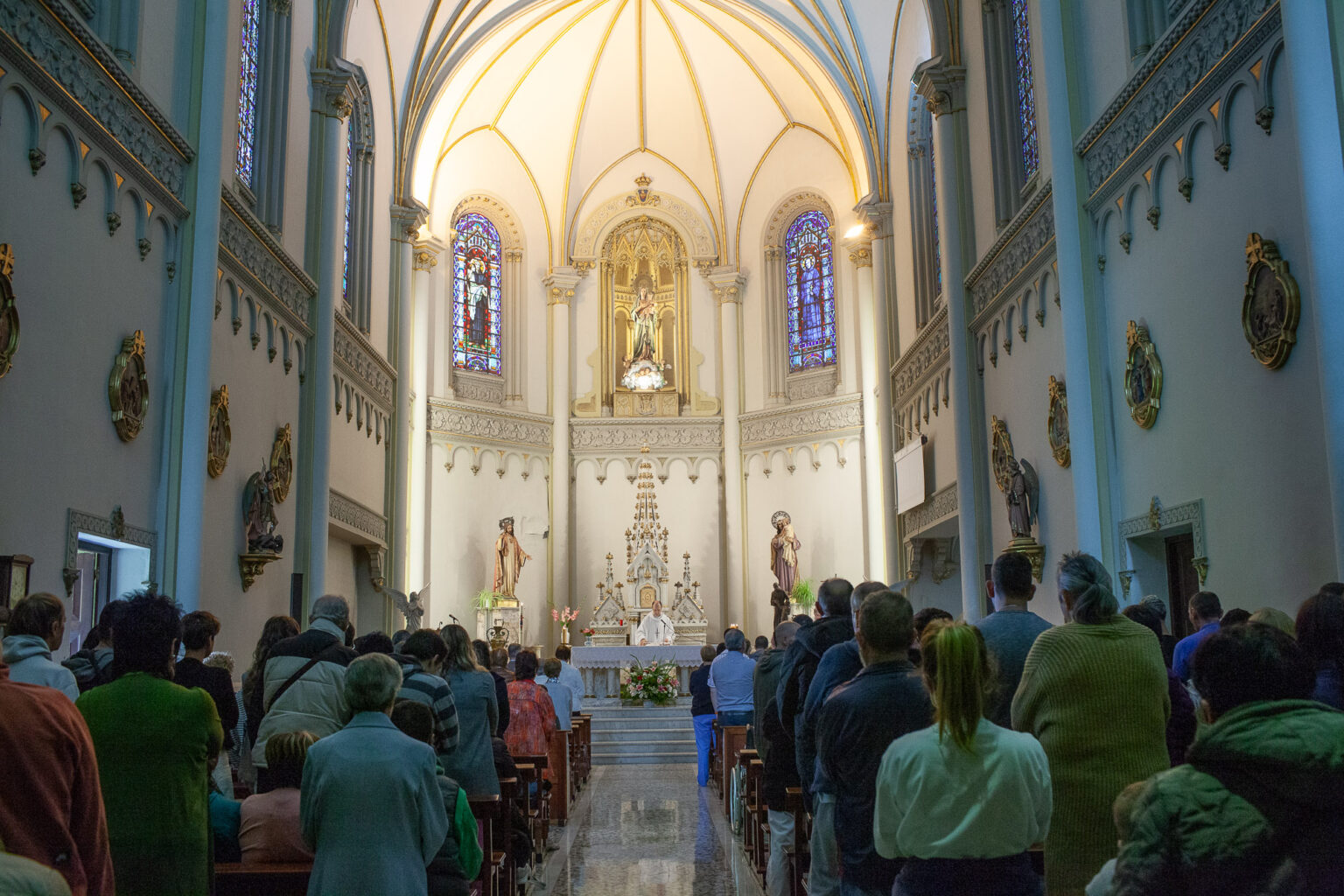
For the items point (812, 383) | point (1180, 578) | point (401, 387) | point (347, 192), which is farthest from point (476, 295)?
point (1180, 578)

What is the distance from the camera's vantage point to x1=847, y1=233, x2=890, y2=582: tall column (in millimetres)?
21312

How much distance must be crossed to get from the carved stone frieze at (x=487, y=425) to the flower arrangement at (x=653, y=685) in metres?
6.99

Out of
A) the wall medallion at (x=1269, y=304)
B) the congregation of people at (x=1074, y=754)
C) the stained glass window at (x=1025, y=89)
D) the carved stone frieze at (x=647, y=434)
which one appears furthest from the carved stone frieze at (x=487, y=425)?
the congregation of people at (x=1074, y=754)

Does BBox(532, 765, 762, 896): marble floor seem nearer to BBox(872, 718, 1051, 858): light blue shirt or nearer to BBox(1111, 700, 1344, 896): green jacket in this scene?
BBox(872, 718, 1051, 858): light blue shirt

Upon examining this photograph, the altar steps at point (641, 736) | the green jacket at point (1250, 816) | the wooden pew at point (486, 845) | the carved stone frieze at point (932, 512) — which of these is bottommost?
the altar steps at point (641, 736)

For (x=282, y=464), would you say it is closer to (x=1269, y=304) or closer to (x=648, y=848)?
(x=648, y=848)

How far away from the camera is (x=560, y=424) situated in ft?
80.5

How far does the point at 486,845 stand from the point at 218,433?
6519 millimetres

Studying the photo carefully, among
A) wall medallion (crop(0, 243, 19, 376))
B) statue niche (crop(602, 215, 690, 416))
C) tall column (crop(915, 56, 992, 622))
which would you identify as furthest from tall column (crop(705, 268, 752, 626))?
wall medallion (crop(0, 243, 19, 376))

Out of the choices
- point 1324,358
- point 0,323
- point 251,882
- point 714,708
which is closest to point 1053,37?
point 1324,358

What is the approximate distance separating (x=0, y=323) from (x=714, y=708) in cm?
812

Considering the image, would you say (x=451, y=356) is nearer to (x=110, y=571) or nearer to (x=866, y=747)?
(x=110, y=571)

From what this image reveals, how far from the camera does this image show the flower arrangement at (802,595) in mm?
21312

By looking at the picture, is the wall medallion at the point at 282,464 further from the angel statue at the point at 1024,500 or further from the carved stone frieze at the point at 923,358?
the carved stone frieze at the point at 923,358
